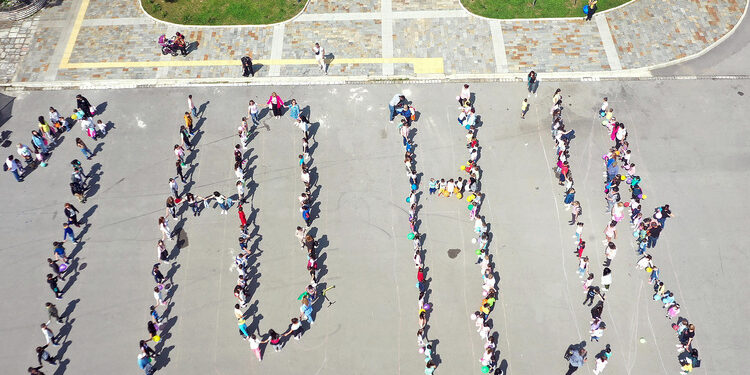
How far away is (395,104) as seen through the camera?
3475 centimetres

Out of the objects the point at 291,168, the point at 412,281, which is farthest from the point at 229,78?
the point at 412,281

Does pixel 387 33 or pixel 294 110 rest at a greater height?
pixel 387 33

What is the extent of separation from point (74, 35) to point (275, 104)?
577 inches

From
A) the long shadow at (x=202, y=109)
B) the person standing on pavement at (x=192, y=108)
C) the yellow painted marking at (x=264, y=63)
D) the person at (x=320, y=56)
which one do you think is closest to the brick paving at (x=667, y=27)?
the yellow painted marking at (x=264, y=63)

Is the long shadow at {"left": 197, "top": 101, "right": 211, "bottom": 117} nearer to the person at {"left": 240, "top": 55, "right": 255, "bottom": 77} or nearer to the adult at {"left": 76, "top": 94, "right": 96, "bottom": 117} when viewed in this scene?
the person at {"left": 240, "top": 55, "right": 255, "bottom": 77}

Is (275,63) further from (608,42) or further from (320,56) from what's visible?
(608,42)

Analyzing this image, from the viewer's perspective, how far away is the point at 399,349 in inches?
1099

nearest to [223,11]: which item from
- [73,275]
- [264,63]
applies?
[264,63]

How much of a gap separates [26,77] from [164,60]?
25.5 feet

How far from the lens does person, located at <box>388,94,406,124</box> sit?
114 ft

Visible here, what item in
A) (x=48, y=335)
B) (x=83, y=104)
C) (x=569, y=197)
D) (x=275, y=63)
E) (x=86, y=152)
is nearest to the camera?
(x=48, y=335)

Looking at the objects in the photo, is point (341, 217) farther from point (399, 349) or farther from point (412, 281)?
point (399, 349)

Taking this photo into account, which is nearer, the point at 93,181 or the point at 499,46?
the point at 93,181

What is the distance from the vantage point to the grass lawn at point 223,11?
40.8 metres
